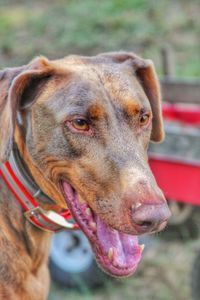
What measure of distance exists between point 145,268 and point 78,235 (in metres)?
0.71

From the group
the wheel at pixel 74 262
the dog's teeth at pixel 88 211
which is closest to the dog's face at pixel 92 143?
the dog's teeth at pixel 88 211

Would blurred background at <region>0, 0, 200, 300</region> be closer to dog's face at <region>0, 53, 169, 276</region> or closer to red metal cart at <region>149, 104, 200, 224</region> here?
red metal cart at <region>149, 104, 200, 224</region>

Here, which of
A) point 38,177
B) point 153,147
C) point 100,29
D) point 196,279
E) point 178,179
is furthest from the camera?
point 100,29

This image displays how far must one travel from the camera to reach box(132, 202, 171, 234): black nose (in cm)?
301

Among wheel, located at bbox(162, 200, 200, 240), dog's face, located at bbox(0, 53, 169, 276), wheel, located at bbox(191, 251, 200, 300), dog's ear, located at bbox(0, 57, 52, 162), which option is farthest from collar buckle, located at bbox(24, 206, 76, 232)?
Answer: wheel, located at bbox(162, 200, 200, 240)

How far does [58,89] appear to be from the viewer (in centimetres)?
343

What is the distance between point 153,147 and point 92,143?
266 centimetres

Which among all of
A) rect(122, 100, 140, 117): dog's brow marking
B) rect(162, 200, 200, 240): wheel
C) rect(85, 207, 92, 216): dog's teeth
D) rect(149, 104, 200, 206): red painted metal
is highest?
rect(122, 100, 140, 117): dog's brow marking

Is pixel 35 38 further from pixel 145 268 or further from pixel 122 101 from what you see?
pixel 122 101

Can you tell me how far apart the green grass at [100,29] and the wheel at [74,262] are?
16.4ft

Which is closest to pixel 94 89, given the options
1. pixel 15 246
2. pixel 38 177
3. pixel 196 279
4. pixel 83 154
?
pixel 83 154

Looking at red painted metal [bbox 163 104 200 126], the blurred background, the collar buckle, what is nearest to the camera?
the collar buckle

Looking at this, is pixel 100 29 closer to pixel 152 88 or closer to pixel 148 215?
pixel 152 88

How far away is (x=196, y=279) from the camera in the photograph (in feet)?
17.2
